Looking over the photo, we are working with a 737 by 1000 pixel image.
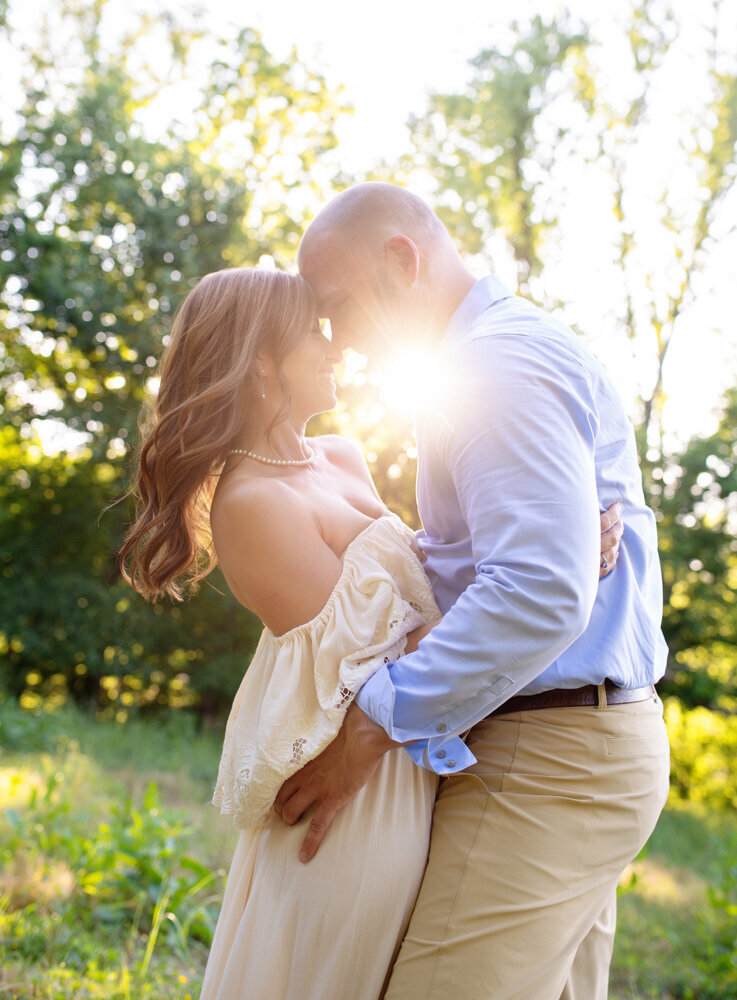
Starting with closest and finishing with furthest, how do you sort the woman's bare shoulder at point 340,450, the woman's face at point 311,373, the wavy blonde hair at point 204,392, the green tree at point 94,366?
the wavy blonde hair at point 204,392
the woman's face at point 311,373
the woman's bare shoulder at point 340,450
the green tree at point 94,366

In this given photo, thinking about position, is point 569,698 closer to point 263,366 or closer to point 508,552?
point 508,552

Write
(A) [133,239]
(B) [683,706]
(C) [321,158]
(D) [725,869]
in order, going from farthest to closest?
1. (C) [321,158]
2. (B) [683,706]
3. (A) [133,239]
4. (D) [725,869]

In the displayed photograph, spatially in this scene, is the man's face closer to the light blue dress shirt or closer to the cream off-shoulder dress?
the light blue dress shirt

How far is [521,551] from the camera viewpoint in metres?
1.54

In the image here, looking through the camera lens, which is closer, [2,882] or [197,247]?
[2,882]

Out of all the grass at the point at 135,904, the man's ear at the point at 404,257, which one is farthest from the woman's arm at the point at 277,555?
the grass at the point at 135,904

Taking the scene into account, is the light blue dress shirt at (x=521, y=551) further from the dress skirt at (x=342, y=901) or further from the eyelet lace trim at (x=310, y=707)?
the dress skirt at (x=342, y=901)

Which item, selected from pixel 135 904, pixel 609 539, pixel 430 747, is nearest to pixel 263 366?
pixel 609 539

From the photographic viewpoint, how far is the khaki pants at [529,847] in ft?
5.72

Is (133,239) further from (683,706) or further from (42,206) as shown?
(683,706)

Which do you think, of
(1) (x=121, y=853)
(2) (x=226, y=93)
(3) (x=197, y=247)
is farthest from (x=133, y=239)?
(1) (x=121, y=853)

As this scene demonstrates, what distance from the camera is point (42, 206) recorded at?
1067 centimetres

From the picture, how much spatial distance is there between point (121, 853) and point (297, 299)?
9.69 ft

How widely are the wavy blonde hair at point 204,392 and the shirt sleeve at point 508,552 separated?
74 cm
